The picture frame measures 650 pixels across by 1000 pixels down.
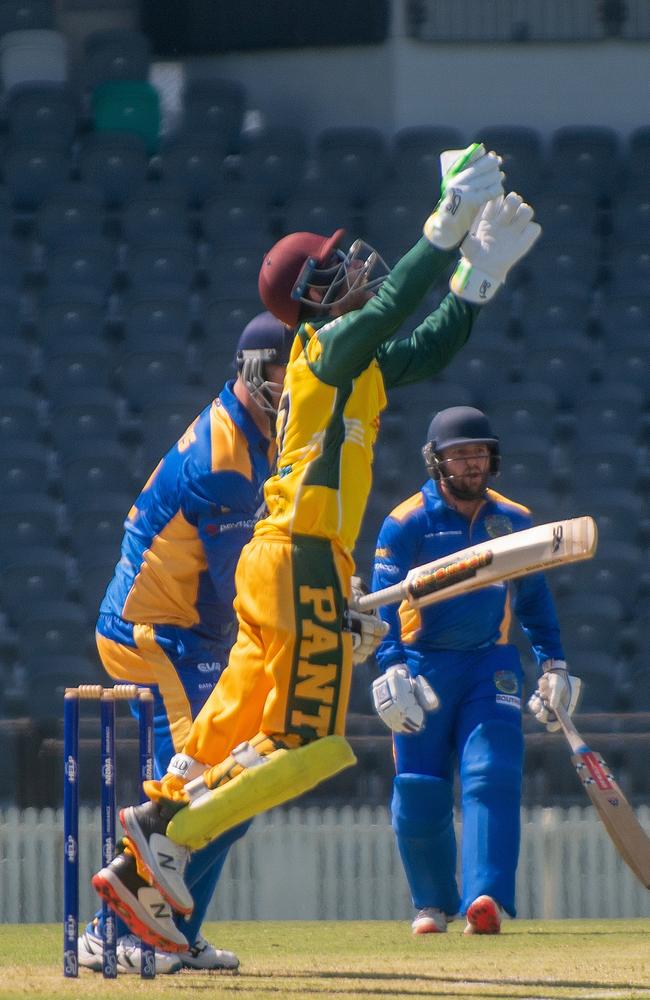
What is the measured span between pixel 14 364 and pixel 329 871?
517 cm

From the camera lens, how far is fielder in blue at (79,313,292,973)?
17.3ft

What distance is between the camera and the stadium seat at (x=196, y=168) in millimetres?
13820

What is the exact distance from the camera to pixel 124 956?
202 inches

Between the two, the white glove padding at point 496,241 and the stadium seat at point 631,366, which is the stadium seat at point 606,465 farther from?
the white glove padding at point 496,241

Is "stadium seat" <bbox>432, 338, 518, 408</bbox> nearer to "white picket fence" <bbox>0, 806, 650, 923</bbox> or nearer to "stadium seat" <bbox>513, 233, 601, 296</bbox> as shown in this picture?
"stadium seat" <bbox>513, 233, 601, 296</bbox>

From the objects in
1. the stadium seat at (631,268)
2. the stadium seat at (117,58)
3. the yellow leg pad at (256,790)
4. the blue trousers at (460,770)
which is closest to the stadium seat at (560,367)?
the stadium seat at (631,268)

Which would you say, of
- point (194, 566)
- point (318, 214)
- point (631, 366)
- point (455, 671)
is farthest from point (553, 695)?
point (318, 214)

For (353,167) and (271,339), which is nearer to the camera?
(271,339)

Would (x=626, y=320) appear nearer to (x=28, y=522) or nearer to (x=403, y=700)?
(x=28, y=522)

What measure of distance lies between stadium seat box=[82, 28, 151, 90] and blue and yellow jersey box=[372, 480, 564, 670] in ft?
27.9

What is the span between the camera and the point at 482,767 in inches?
253

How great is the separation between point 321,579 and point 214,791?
0.57 metres

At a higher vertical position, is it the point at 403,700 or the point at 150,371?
the point at 150,371

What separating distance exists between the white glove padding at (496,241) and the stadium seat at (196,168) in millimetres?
9336
